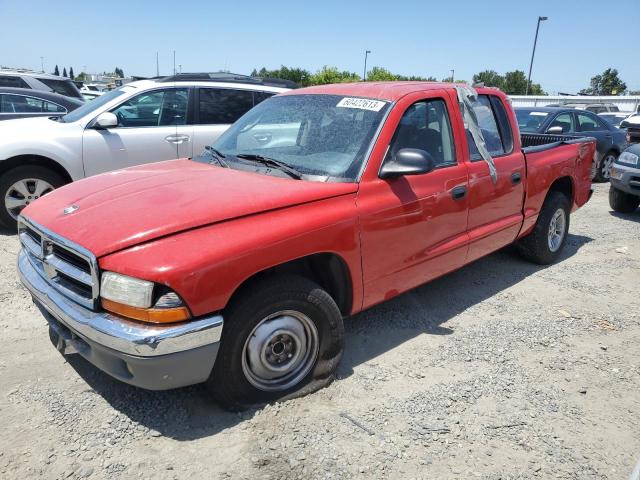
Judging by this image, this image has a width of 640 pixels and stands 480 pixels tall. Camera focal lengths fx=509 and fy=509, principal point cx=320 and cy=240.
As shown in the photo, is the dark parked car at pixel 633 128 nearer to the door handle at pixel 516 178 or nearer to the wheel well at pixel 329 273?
the door handle at pixel 516 178

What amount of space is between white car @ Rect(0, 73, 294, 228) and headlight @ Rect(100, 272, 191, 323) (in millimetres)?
4223

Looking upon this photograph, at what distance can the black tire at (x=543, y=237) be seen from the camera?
209 inches

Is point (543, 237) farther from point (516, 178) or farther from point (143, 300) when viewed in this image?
point (143, 300)

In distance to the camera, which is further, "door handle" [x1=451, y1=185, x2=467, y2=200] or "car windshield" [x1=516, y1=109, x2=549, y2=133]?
"car windshield" [x1=516, y1=109, x2=549, y2=133]

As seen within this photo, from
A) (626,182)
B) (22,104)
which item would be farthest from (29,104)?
(626,182)

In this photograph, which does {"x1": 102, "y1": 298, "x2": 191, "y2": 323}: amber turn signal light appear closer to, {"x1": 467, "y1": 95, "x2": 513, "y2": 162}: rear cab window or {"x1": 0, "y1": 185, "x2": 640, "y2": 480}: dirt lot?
{"x1": 0, "y1": 185, "x2": 640, "y2": 480}: dirt lot

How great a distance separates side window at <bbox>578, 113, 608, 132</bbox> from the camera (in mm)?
10867

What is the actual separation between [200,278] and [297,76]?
178 ft

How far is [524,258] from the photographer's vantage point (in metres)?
5.65

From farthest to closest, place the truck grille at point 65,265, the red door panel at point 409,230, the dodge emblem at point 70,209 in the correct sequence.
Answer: the red door panel at point 409,230, the dodge emblem at point 70,209, the truck grille at point 65,265

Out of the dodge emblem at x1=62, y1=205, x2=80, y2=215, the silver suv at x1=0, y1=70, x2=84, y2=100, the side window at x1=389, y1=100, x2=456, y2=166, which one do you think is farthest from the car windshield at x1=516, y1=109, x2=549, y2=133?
the silver suv at x1=0, y1=70, x2=84, y2=100

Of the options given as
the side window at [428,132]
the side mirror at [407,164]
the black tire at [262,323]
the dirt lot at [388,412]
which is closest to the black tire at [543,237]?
the dirt lot at [388,412]

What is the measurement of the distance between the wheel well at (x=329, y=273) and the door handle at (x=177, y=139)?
13.3 ft

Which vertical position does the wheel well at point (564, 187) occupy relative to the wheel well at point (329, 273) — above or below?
above
